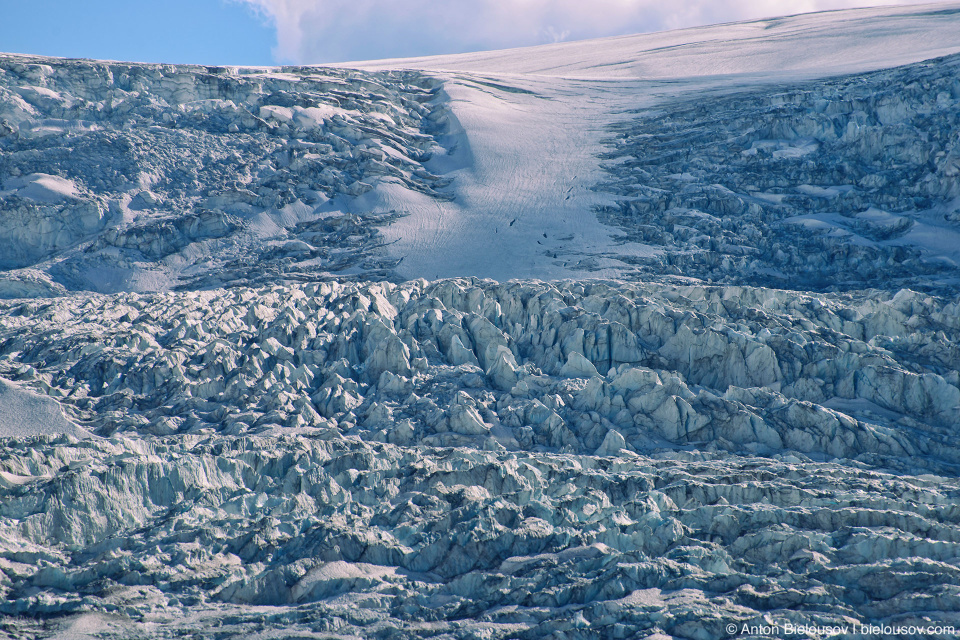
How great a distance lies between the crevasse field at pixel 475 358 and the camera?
16656 mm

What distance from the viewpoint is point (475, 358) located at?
96.7 ft

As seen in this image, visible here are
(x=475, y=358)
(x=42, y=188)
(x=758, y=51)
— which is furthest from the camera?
(x=758, y=51)

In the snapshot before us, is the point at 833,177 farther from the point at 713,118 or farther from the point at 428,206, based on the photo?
the point at 428,206

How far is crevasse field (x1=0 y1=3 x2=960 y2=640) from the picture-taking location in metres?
16.7

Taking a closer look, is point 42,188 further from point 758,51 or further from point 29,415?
point 758,51

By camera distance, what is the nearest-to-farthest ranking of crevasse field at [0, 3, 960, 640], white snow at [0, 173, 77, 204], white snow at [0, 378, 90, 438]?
crevasse field at [0, 3, 960, 640], white snow at [0, 378, 90, 438], white snow at [0, 173, 77, 204]

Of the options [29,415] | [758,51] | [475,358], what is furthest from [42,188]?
[758,51]

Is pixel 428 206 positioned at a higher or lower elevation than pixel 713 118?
lower

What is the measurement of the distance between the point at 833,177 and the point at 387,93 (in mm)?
34434

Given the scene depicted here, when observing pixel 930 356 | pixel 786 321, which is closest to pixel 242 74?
pixel 786 321

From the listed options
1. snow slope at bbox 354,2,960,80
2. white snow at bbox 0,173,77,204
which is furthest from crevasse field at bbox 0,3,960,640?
snow slope at bbox 354,2,960,80

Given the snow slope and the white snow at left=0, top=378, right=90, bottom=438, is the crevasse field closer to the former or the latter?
the white snow at left=0, top=378, right=90, bottom=438

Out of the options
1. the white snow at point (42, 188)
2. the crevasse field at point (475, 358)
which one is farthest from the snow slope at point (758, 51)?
the white snow at point (42, 188)

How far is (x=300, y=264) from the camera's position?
44.5 metres
